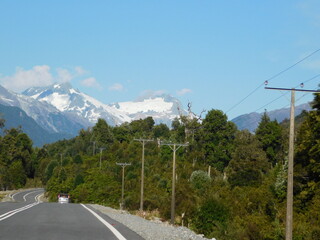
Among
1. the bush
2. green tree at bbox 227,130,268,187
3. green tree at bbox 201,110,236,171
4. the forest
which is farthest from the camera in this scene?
green tree at bbox 201,110,236,171

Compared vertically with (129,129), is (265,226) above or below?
below

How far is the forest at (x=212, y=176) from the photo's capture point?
141 feet

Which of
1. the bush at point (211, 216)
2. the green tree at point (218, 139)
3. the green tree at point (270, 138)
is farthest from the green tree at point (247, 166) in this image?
the bush at point (211, 216)

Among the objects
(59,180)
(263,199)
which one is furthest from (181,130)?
(263,199)

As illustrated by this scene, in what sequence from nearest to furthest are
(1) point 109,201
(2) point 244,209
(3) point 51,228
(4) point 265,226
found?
(3) point 51,228 < (4) point 265,226 < (2) point 244,209 < (1) point 109,201

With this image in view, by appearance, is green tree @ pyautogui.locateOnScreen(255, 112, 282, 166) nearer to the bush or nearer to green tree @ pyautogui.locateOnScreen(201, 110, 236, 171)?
green tree @ pyautogui.locateOnScreen(201, 110, 236, 171)

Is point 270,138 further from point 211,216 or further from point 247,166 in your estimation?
point 211,216

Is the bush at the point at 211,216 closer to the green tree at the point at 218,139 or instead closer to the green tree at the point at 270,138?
the green tree at the point at 270,138

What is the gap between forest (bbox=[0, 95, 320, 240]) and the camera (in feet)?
141

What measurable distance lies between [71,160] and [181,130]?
46.0 metres

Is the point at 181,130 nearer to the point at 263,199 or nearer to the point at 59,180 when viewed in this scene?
the point at 59,180

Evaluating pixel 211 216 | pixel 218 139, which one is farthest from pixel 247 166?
pixel 211 216

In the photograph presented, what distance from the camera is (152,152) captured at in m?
125

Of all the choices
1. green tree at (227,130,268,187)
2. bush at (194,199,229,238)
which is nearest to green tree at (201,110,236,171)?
green tree at (227,130,268,187)
